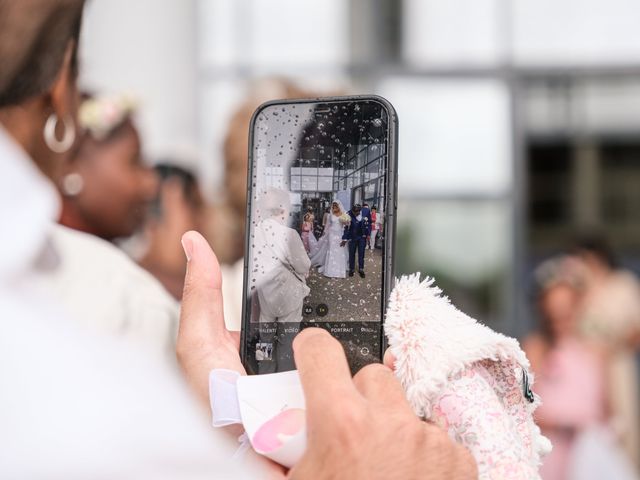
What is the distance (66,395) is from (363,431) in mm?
176

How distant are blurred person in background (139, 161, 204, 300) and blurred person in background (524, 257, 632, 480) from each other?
1.52 metres

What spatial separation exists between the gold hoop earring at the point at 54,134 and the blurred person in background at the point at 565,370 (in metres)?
2.58

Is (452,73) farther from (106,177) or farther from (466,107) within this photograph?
(106,177)

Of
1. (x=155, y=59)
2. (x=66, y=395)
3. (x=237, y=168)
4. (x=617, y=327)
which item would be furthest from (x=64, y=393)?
(x=155, y=59)

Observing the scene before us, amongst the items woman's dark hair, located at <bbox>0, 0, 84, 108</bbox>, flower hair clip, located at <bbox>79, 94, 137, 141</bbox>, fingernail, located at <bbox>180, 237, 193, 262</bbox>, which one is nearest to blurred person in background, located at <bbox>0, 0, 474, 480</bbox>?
fingernail, located at <bbox>180, 237, 193, 262</bbox>

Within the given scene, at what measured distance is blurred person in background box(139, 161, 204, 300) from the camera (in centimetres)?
181

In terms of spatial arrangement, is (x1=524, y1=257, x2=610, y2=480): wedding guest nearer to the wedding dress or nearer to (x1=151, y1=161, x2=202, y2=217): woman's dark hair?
(x1=151, y1=161, x2=202, y2=217): woman's dark hair

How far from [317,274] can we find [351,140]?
0.29ft

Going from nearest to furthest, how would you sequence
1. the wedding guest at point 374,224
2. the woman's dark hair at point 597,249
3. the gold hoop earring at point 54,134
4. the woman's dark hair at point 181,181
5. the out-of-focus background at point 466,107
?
the wedding guest at point 374,224 → the gold hoop earring at point 54,134 → the woman's dark hair at point 181,181 → the out-of-focus background at point 466,107 → the woman's dark hair at point 597,249

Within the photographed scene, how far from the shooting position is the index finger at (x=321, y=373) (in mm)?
476

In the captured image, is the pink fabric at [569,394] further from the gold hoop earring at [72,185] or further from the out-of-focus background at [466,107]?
the gold hoop earring at [72,185]

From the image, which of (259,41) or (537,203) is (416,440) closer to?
(259,41)

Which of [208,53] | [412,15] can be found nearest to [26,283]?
[208,53]

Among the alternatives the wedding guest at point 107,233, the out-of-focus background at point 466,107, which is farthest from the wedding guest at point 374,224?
the out-of-focus background at point 466,107
